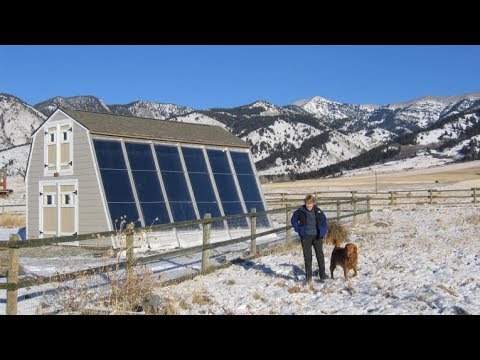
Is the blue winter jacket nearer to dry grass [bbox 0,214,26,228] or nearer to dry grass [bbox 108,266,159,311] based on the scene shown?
dry grass [bbox 108,266,159,311]

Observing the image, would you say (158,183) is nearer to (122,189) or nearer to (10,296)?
(122,189)

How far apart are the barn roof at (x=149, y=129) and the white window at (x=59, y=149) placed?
0.55m

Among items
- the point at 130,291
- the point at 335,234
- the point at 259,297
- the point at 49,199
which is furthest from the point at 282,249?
the point at 49,199

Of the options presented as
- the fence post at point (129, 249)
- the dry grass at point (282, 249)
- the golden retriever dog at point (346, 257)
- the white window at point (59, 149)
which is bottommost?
the dry grass at point (282, 249)

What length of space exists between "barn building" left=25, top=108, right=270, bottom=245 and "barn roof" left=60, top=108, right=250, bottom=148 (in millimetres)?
36

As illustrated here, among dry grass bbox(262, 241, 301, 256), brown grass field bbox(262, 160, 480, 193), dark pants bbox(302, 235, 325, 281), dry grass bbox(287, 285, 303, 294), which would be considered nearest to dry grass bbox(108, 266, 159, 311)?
dry grass bbox(287, 285, 303, 294)

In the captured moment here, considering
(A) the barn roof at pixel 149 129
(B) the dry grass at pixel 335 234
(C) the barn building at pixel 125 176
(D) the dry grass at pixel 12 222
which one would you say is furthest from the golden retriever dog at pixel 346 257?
(D) the dry grass at pixel 12 222

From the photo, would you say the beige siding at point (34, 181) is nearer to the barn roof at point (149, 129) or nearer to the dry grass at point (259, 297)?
the barn roof at point (149, 129)

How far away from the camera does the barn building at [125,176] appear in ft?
49.8

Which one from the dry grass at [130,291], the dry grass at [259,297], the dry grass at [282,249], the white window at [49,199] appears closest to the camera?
the dry grass at [130,291]
